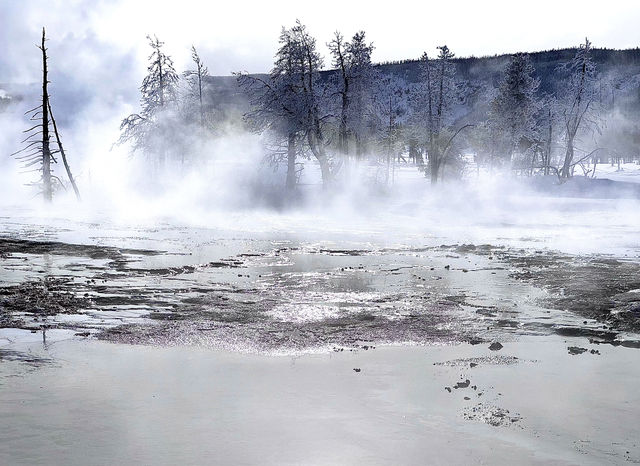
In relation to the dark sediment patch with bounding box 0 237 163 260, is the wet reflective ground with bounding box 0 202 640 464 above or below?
below

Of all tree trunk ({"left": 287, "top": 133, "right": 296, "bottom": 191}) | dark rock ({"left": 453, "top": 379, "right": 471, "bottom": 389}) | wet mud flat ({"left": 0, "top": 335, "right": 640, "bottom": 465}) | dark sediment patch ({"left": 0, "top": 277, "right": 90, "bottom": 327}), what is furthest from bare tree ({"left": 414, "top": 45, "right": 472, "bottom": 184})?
dark rock ({"left": 453, "top": 379, "right": 471, "bottom": 389})

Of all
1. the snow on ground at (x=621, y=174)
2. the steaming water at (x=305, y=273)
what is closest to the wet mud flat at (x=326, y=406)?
the steaming water at (x=305, y=273)

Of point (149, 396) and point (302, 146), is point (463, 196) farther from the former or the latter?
point (149, 396)

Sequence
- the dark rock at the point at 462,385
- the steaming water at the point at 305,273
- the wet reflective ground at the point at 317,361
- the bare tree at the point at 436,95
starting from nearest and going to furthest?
the wet reflective ground at the point at 317,361 < the dark rock at the point at 462,385 < the steaming water at the point at 305,273 < the bare tree at the point at 436,95

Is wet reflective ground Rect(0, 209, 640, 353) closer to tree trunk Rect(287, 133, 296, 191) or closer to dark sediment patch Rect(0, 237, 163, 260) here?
dark sediment patch Rect(0, 237, 163, 260)

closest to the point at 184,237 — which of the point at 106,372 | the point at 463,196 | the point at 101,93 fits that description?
the point at 106,372

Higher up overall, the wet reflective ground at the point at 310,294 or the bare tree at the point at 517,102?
the bare tree at the point at 517,102

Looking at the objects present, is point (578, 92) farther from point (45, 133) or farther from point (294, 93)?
point (45, 133)

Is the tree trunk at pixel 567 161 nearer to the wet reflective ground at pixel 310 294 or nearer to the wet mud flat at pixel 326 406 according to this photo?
the wet reflective ground at pixel 310 294

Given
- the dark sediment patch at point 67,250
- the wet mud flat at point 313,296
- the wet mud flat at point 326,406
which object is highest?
the dark sediment patch at point 67,250

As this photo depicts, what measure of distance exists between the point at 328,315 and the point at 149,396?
4901 mm

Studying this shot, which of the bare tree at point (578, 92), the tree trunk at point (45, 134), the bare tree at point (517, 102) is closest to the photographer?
the tree trunk at point (45, 134)

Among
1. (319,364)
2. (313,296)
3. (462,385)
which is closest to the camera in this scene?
(462,385)

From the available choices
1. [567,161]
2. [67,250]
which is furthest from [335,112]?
[67,250]
